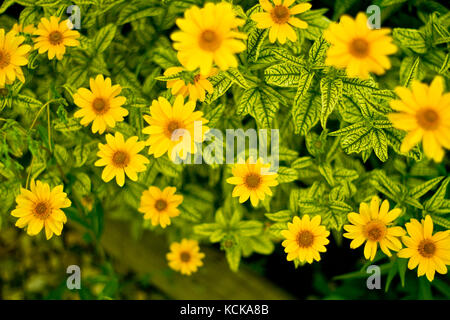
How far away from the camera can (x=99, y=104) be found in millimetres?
1048

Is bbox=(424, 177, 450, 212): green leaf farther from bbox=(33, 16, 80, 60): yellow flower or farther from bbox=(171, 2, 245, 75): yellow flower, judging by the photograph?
bbox=(33, 16, 80, 60): yellow flower

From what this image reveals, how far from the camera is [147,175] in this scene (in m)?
1.33

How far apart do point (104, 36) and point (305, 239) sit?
850 mm

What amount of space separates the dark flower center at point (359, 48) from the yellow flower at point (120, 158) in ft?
1.86

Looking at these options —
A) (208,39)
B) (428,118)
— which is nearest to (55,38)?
(208,39)

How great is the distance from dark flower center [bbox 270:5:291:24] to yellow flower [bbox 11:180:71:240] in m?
0.70

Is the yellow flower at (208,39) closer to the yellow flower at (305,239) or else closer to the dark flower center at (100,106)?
the dark flower center at (100,106)

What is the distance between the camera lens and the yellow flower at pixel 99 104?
1.04 metres

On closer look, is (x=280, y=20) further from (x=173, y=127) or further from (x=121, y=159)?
(x=121, y=159)

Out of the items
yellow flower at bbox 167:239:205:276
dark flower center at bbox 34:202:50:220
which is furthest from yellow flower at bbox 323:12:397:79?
yellow flower at bbox 167:239:205:276

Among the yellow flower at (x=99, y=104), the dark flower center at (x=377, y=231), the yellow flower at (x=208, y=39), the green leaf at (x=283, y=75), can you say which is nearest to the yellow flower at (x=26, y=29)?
the yellow flower at (x=99, y=104)

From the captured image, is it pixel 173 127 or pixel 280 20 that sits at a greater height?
pixel 280 20

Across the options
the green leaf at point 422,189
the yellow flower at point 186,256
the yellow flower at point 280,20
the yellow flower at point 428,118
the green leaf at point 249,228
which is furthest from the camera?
the yellow flower at point 186,256

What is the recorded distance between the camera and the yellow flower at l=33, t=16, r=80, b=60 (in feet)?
3.49
